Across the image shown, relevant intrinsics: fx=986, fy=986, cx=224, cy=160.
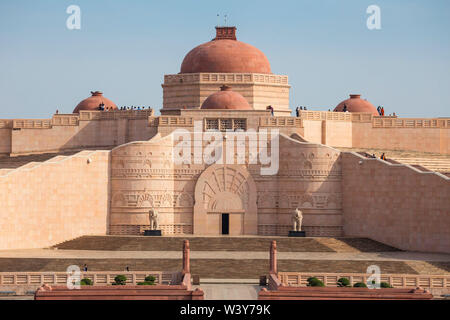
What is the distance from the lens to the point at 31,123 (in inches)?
2532

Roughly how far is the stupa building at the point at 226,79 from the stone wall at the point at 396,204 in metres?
11.5

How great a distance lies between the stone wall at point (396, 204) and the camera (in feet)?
164

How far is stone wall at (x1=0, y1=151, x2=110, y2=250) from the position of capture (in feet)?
163

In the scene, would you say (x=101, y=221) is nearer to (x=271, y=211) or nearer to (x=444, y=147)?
(x=271, y=211)

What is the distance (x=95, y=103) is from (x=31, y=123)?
7.23 m

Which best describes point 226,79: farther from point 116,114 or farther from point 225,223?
point 225,223

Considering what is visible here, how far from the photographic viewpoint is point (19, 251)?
161 ft

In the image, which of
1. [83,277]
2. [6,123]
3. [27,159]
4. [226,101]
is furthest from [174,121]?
[83,277]

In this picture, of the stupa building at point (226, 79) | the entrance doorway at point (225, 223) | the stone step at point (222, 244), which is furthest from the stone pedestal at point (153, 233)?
the stupa building at point (226, 79)

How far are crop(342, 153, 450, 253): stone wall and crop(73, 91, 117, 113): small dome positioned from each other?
2169 cm

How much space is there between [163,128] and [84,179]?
679cm

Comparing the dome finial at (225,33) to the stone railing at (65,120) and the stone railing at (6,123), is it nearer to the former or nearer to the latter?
the stone railing at (65,120)

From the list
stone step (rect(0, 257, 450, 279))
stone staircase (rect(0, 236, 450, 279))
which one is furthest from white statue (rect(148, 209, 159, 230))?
stone step (rect(0, 257, 450, 279))

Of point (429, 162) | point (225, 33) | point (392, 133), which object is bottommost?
→ point (429, 162)
